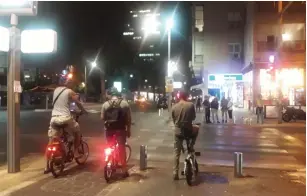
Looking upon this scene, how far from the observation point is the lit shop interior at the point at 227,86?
41.3 meters

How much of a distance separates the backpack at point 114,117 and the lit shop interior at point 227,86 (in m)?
34.0

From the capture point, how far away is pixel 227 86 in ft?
144

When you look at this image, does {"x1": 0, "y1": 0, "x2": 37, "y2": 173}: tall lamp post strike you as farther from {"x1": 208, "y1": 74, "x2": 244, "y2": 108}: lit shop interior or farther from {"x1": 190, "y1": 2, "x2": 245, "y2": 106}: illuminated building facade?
{"x1": 190, "y1": 2, "x2": 245, "y2": 106}: illuminated building facade

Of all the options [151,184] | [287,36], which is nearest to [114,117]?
[151,184]

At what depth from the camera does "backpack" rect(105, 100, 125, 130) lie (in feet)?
26.7

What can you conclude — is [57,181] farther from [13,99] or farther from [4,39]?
[4,39]

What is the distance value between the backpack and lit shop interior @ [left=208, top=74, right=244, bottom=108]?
112 feet

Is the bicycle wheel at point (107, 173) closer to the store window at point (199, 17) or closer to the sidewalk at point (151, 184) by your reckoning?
the sidewalk at point (151, 184)

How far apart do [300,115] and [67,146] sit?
20396 mm

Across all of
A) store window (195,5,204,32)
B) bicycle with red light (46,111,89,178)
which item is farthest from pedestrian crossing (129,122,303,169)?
store window (195,5,204,32)

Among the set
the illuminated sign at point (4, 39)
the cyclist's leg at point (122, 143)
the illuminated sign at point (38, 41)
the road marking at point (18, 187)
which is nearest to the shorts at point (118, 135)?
the cyclist's leg at point (122, 143)

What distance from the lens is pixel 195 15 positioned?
162ft

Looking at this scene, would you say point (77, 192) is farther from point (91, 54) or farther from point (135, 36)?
point (135, 36)

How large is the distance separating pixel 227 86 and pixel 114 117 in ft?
121
